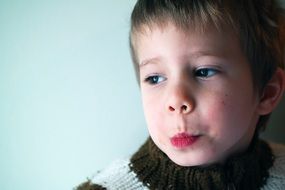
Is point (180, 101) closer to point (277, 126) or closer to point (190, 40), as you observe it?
point (190, 40)

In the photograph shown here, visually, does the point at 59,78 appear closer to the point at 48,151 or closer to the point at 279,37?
the point at 48,151

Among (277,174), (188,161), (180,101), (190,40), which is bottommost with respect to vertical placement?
(277,174)

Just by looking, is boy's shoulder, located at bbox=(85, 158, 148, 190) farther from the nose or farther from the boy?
the nose

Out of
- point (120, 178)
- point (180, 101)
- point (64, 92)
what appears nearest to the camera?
point (180, 101)

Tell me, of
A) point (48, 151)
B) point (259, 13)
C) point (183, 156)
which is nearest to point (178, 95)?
point (183, 156)

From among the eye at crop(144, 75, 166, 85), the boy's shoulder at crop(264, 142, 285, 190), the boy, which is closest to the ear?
the boy

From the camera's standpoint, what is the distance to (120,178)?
0.76m

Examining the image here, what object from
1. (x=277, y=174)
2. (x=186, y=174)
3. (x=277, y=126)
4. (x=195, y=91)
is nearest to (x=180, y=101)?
(x=195, y=91)

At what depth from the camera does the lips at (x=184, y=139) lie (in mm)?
659

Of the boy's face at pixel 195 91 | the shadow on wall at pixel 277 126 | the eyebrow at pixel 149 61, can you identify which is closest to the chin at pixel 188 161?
the boy's face at pixel 195 91

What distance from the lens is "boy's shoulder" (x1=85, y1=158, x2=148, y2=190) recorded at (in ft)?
2.44

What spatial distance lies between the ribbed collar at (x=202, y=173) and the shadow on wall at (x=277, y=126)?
254 mm

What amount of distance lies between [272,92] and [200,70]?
0.22 metres

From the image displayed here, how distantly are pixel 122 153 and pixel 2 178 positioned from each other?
33 cm
